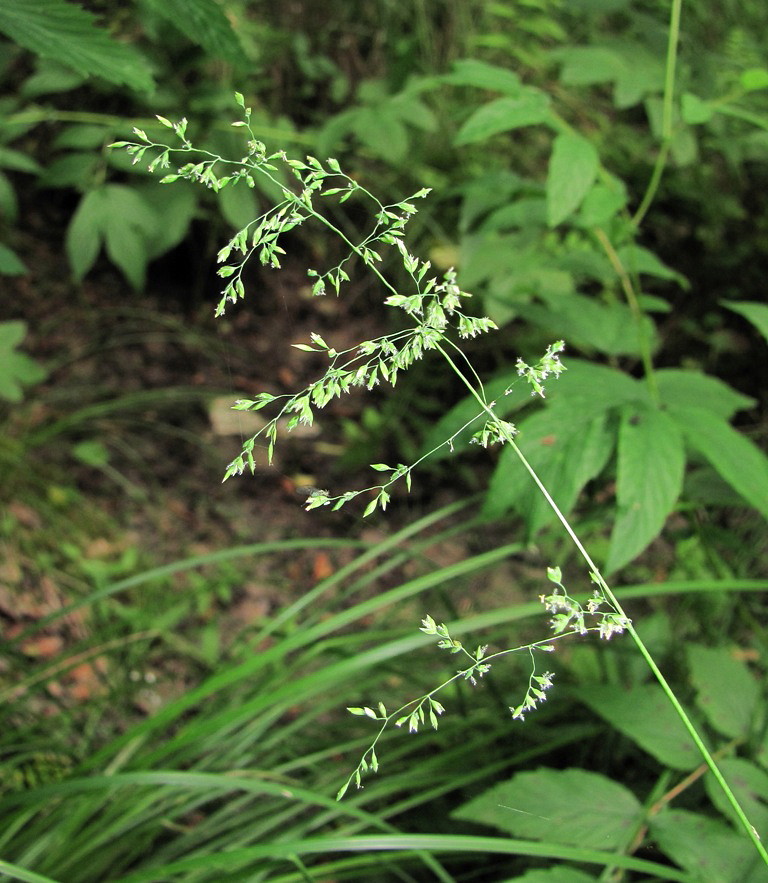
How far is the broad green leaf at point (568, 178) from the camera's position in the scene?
1.17 metres

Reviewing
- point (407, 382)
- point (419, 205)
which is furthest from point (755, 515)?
point (419, 205)

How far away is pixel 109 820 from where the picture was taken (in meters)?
1.19

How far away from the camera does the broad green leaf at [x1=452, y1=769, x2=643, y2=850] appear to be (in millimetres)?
1006

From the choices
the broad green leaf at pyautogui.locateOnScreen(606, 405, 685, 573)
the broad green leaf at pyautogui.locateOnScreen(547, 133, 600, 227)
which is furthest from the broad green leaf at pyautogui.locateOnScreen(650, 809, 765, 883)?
the broad green leaf at pyautogui.locateOnScreen(547, 133, 600, 227)

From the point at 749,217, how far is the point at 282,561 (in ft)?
6.32

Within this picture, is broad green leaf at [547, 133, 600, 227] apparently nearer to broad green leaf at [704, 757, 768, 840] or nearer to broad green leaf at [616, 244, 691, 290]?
broad green leaf at [616, 244, 691, 290]

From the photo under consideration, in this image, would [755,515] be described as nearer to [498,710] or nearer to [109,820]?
[498,710]

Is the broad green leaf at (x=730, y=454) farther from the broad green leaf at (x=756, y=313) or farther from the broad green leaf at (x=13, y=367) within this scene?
the broad green leaf at (x=13, y=367)

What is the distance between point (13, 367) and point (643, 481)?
139cm

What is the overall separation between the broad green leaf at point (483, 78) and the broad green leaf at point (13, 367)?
1.13 m

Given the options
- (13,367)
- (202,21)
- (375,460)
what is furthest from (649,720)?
(13,367)

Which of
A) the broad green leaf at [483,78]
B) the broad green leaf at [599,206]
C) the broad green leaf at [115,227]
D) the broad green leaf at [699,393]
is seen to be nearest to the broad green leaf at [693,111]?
the broad green leaf at [599,206]

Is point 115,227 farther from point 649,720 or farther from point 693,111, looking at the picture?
point 649,720

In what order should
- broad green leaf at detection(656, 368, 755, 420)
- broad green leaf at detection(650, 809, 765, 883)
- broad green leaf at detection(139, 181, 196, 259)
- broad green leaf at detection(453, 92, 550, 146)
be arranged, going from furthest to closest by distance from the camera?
broad green leaf at detection(139, 181, 196, 259), broad green leaf at detection(656, 368, 755, 420), broad green leaf at detection(453, 92, 550, 146), broad green leaf at detection(650, 809, 765, 883)
